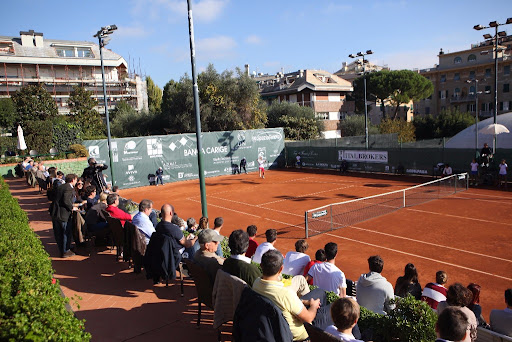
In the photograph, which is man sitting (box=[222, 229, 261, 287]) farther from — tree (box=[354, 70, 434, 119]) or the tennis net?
tree (box=[354, 70, 434, 119])

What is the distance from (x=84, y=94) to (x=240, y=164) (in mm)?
23179

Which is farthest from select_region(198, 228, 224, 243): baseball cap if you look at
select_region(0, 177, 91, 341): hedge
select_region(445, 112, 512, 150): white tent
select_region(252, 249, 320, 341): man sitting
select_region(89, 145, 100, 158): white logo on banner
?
select_region(445, 112, 512, 150): white tent

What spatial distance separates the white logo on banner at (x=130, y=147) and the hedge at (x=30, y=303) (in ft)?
75.0

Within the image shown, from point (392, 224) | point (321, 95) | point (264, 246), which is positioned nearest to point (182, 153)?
point (392, 224)

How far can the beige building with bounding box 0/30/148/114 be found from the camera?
55000 mm

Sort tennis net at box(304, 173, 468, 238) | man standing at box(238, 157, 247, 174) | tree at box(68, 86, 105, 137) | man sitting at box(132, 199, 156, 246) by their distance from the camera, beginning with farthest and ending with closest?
tree at box(68, 86, 105, 137)
man standing at box(238, 157, 247, 174)
tennis net at box(304, 173, 468, 238)
man sitting at box(132, 199, 156, 246)

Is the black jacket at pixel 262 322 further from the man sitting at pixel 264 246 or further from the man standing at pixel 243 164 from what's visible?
the man standing at pixel 243 164

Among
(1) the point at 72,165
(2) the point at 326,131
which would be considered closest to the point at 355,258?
(1) the point at 72,165

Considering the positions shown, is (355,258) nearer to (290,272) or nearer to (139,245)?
(290,272)

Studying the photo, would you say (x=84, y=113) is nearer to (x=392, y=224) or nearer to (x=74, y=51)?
(x=74, y=51)

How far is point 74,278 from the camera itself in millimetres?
8195

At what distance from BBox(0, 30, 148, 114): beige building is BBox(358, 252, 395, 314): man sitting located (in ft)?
188

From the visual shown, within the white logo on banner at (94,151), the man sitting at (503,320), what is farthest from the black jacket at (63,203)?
the white logo on banner at (94,151)

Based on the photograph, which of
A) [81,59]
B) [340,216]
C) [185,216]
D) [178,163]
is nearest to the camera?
[340,216]
